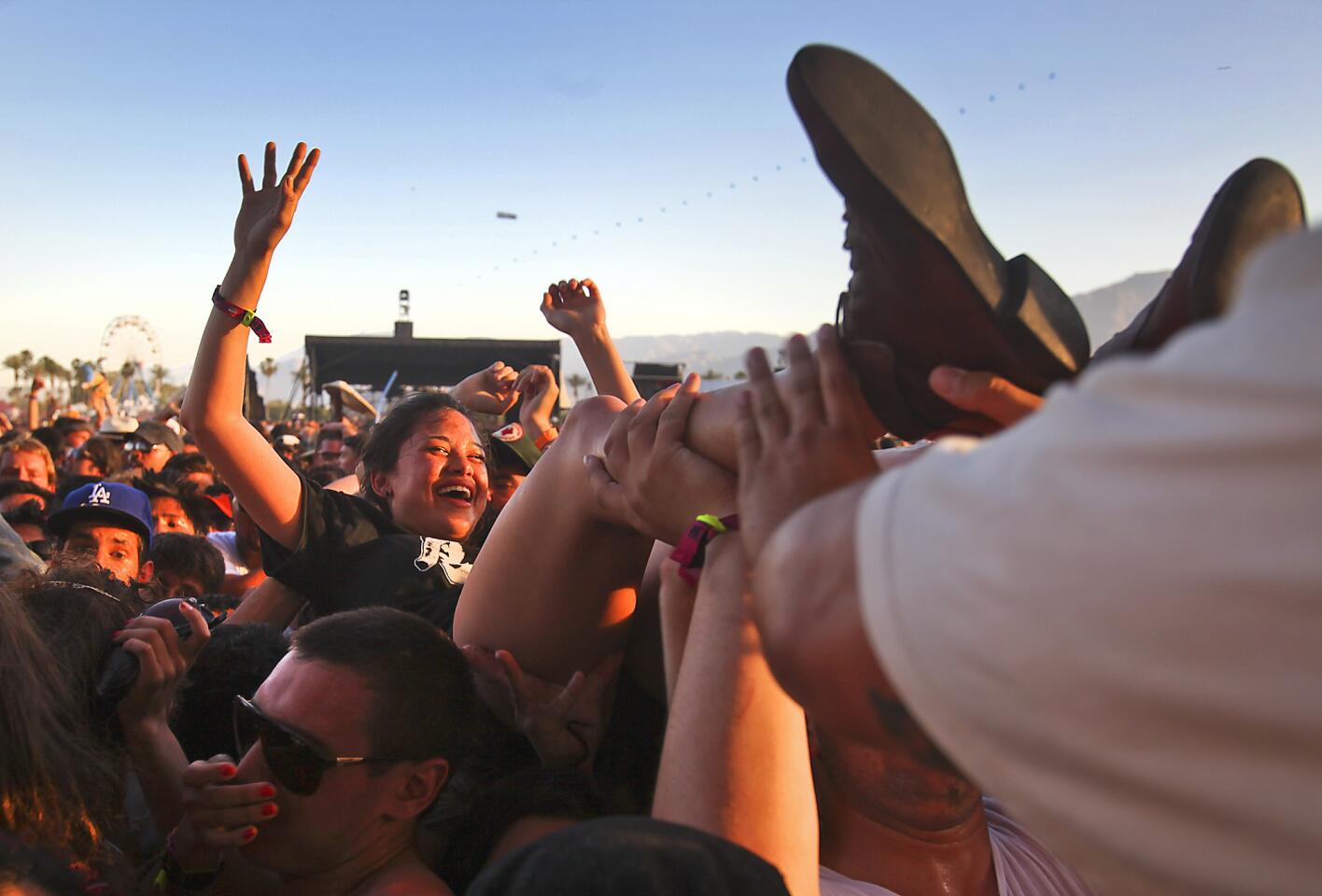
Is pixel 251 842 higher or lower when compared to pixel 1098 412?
lower

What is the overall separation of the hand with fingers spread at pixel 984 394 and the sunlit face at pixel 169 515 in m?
4.24

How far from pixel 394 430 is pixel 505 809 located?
162 cm

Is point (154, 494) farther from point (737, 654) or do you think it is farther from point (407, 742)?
point (737, 654)

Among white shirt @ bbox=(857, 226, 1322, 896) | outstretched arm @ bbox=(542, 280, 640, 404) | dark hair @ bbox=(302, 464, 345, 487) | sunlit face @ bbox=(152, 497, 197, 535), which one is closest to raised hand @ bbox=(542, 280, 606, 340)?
outstretched arm @ bbox=(542, 280, 640, 404)

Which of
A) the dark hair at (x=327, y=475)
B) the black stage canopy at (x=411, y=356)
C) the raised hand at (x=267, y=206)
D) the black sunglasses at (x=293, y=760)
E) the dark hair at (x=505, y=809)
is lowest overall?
the dark hair at (x=505, y=809)

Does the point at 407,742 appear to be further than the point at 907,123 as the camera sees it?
Yes

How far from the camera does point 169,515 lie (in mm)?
4609

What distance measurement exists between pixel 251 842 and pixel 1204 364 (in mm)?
1463

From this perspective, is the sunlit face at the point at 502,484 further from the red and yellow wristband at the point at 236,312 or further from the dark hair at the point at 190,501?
the dark hair at the point at 190,501

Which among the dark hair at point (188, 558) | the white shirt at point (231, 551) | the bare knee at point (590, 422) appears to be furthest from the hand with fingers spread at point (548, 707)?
the white shirt at point (231, 551)

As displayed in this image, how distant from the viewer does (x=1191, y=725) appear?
1.78ft

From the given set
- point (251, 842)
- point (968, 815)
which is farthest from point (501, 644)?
point (968, 815)

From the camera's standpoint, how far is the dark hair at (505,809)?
5.02 feet

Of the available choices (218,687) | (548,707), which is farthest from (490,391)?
(548,707)
